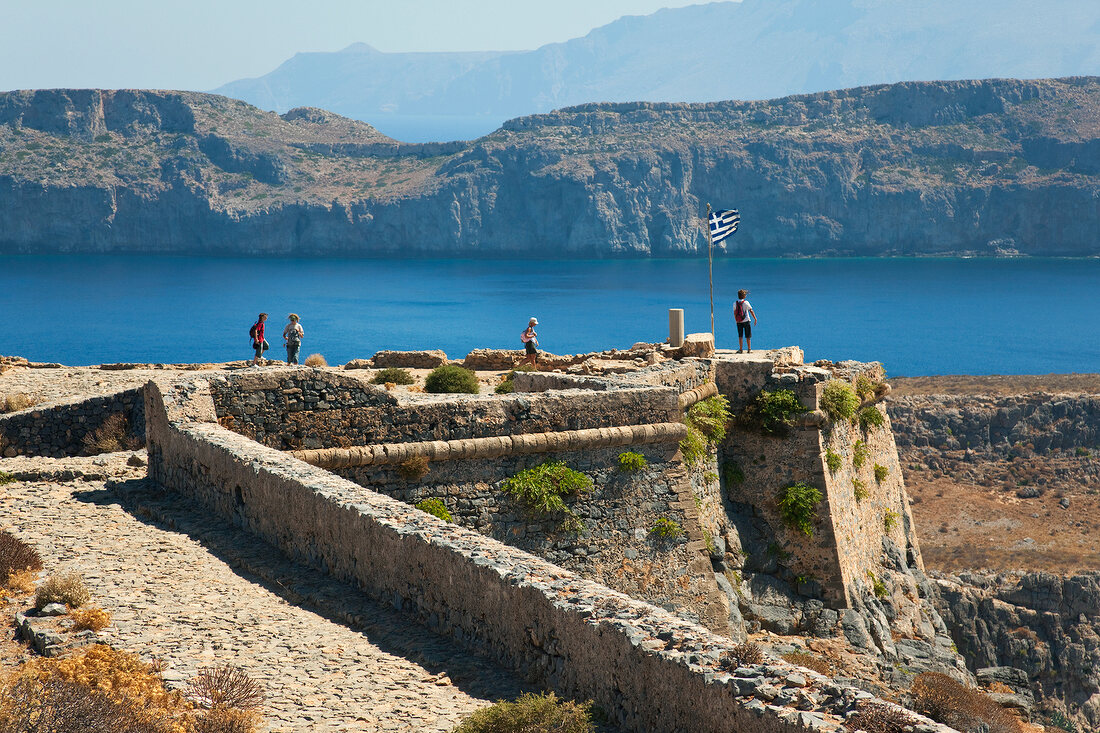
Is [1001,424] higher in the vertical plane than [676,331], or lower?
lower

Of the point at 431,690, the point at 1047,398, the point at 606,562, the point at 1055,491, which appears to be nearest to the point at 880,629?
the point at 606,562

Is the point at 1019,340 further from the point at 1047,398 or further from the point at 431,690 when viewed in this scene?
the point at 431,690

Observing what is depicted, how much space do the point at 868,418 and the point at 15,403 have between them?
1581cm

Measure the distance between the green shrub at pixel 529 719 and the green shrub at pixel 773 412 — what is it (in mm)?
13156

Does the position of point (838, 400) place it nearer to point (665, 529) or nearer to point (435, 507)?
point (665, 529)

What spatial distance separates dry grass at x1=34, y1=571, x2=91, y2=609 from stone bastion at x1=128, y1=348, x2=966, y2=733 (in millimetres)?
2179

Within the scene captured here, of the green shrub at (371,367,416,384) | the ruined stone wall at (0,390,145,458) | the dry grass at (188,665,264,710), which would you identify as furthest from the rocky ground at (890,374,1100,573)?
the dry grass at (188,665,264,710)

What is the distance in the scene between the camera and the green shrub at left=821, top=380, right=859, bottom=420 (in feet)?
65.7

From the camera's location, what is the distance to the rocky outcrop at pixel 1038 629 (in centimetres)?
3347

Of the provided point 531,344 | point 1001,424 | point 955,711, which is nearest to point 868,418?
point 531,344

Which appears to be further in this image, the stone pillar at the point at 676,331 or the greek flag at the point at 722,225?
the greek flag at the point at 722,225

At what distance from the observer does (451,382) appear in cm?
2255

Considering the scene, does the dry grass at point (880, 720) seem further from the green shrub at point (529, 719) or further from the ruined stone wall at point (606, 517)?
the ruined stone wall at point (606, 517)

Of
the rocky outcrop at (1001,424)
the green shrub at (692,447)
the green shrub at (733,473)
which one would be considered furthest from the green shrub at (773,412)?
the rocky outcrop at (1001,424)
